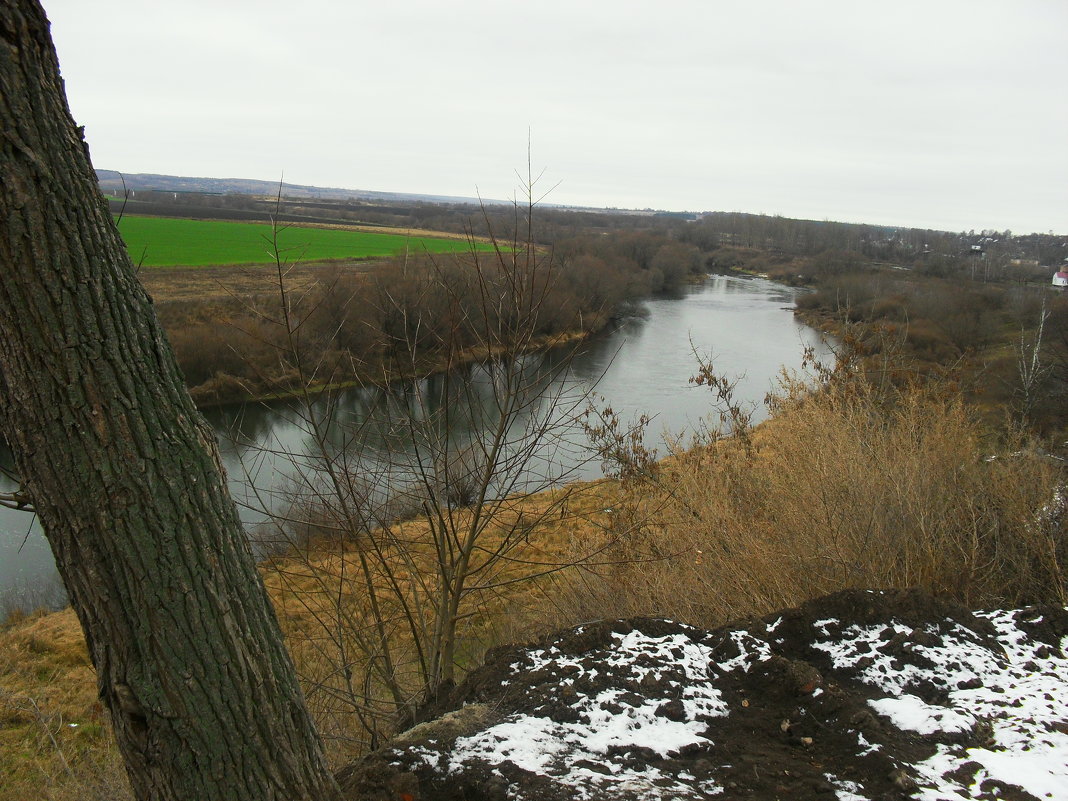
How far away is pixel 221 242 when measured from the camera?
36.4 m

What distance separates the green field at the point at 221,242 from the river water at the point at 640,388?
11.6m

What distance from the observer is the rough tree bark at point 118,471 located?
1.34 meters

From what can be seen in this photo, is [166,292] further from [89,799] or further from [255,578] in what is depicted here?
[255,578]

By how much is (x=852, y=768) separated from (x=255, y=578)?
2022 mm

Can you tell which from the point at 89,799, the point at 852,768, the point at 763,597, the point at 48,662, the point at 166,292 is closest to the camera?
the point at 852,768

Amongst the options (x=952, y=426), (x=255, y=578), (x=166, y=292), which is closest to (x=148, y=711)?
(x=255, y=578)

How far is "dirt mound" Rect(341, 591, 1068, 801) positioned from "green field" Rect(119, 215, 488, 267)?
25.4 metres

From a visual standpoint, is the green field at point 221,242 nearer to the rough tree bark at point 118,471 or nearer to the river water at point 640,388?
the river water at point 640,388

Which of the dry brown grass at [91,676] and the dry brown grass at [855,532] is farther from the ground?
the dry brown grass at [855,532]

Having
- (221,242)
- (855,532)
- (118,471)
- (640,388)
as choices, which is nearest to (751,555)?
(855,532)

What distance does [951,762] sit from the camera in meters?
2.29

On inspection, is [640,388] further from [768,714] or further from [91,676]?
[768,714]

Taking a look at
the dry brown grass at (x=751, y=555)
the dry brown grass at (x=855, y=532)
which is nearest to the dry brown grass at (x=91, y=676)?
the dry brown grass at (x=751, y=555)

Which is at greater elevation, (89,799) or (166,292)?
(166,292)
